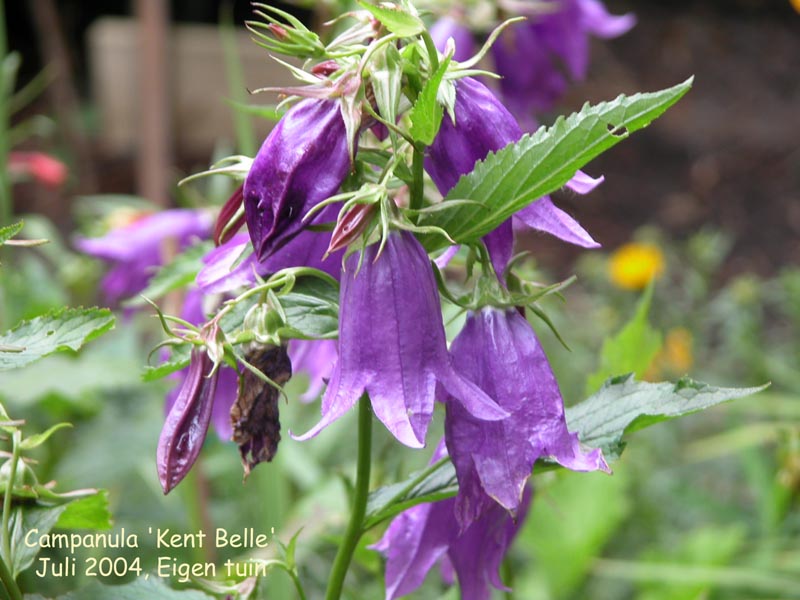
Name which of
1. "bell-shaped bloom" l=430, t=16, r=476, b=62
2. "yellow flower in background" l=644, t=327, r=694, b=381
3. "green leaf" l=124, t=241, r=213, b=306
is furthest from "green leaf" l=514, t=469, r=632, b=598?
"green leaf" l=124, t=241, r=213, b=306

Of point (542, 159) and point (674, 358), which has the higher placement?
point (542, 159)

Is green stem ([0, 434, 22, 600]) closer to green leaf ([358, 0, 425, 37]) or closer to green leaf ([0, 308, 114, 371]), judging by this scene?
green leaf ([0, 308, 114, 371])

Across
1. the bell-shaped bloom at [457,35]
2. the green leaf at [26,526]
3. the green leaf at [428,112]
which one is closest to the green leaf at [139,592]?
the green leaf at [26,526]

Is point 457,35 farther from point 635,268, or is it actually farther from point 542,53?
point 635,268

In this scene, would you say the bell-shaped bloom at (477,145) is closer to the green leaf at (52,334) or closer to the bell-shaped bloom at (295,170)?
the bell-shaped bloom at (295,170)

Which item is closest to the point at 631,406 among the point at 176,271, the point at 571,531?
the point at 176,271

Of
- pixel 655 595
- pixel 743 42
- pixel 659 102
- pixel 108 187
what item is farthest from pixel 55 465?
pixel 743 42

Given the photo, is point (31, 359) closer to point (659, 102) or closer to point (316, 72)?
point (316, 72)

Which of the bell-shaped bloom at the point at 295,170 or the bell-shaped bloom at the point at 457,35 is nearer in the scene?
the bell-shaped bloom at the point at 295,170
